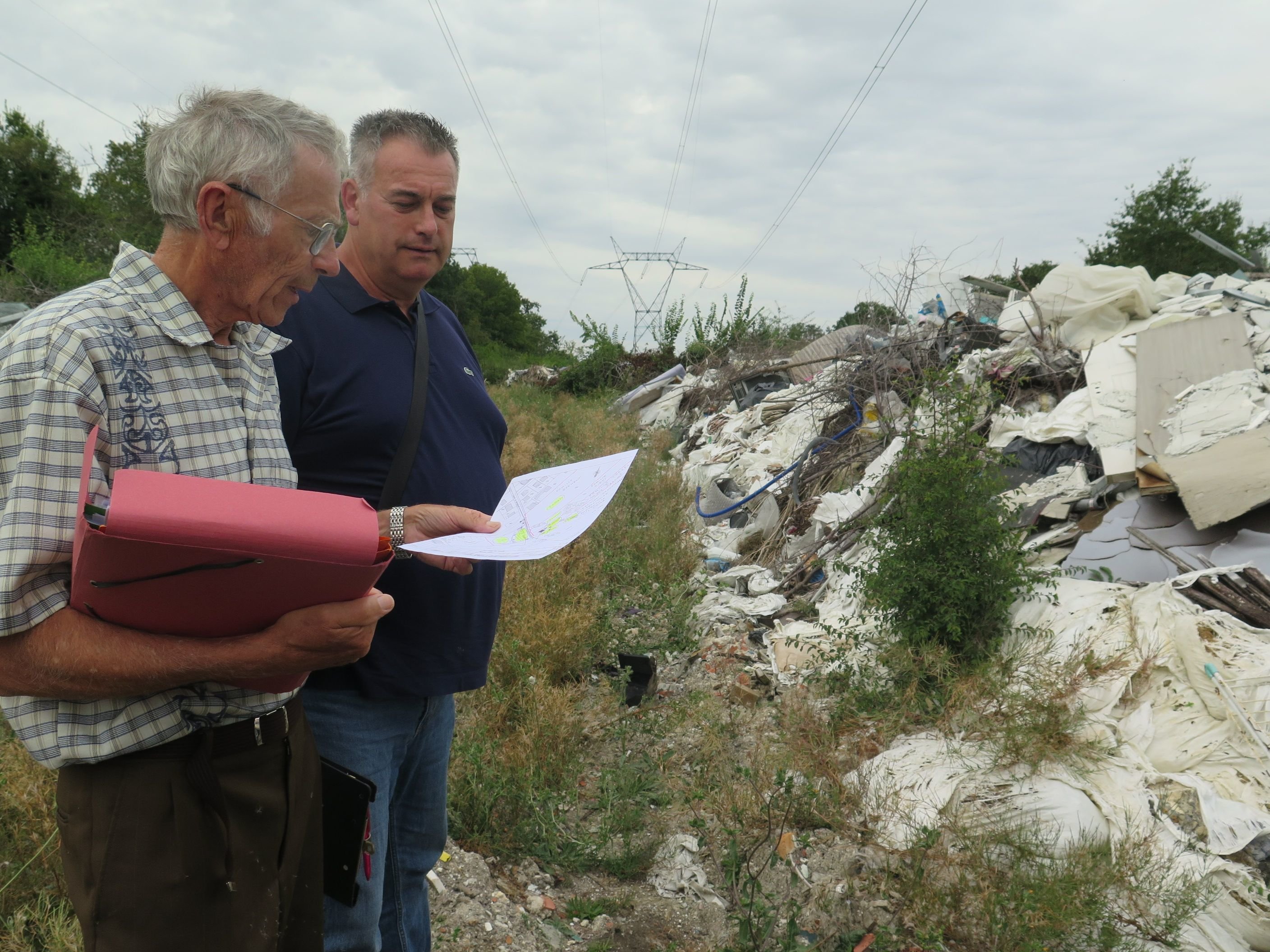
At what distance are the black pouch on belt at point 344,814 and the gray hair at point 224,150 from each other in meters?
1.08

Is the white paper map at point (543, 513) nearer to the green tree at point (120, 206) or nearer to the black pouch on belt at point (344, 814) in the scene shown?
the black pouch on belt at point (344, 814)

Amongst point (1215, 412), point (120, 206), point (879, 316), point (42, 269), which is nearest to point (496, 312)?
point (120, 206)

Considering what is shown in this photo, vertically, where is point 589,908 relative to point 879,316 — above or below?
below

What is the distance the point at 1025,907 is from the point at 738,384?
33.1ft

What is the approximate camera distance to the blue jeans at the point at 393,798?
68.8 inches

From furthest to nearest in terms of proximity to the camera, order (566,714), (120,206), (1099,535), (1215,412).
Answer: (120,206) → (1215,412) → (1099,535) → (566,714)

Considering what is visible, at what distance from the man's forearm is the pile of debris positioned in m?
2.57

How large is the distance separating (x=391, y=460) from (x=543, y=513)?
0.45 meters

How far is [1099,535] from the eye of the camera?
4.64 meters

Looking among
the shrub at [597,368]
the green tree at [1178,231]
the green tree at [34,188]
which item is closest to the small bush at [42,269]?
the green tree at [34,188]

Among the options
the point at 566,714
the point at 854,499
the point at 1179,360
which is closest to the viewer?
the point at 566,714

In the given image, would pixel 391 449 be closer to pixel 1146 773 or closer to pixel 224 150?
pixel 224 150

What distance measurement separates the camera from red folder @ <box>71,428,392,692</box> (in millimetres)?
981

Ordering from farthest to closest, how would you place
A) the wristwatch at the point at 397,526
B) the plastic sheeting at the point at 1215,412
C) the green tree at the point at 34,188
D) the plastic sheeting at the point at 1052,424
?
the green tree at the point at 34,188 < the plastic sheeting at the point at 1052,424 < the plastic sheeting at the point at 1215,412 < the wristwatch at the point at 397,526
